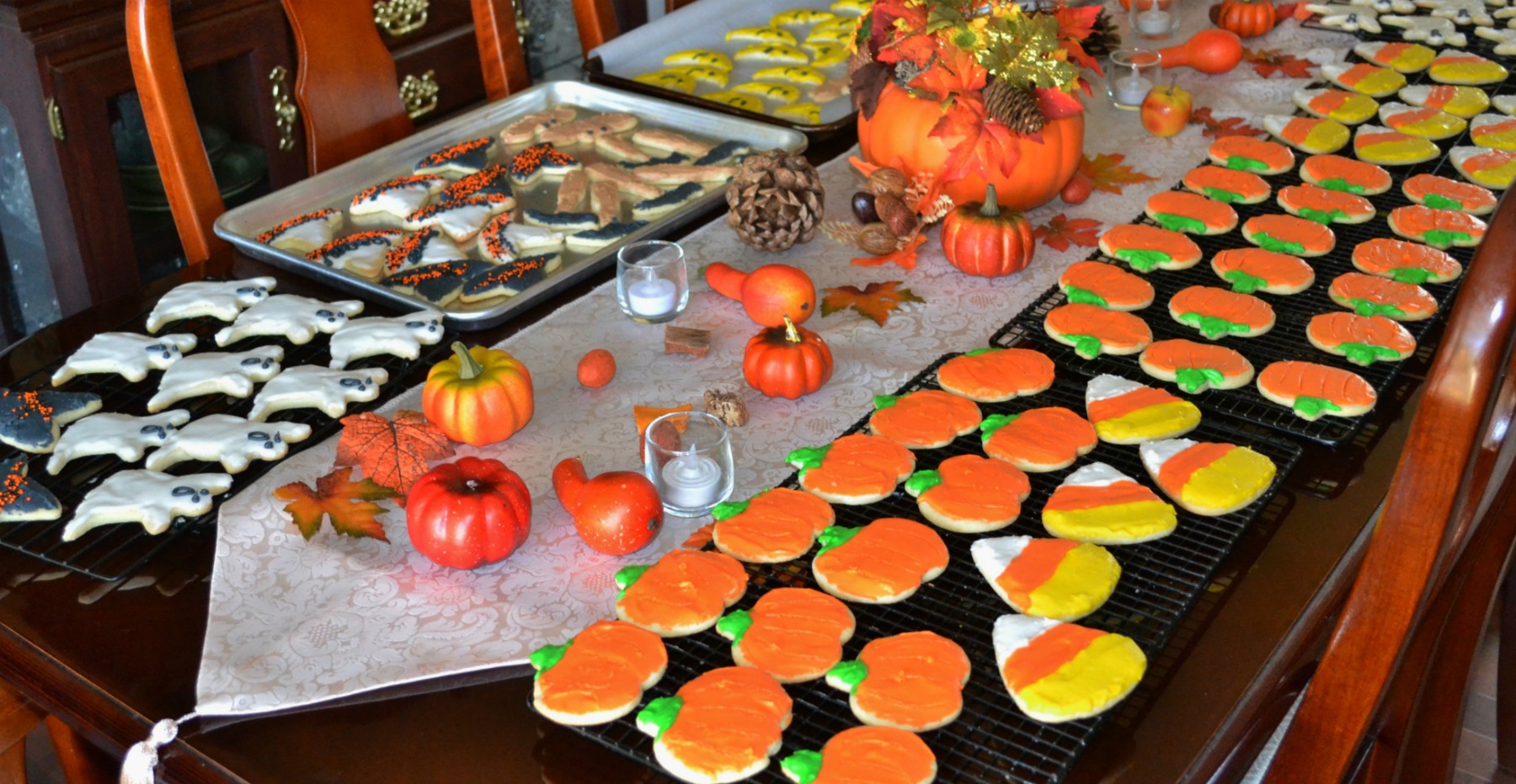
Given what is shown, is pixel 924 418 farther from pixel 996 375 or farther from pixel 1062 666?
pixel 1062 666

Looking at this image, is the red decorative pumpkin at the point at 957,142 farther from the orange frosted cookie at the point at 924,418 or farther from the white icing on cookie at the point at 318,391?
the white icing on cookie at the point at 318,391

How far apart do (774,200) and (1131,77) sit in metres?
0.83

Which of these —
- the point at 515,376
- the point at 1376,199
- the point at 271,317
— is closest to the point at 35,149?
the point at 271,317

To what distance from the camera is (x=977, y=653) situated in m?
1.13

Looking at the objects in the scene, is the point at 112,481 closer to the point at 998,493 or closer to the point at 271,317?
the point at 271,317

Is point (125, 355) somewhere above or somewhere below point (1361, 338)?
above

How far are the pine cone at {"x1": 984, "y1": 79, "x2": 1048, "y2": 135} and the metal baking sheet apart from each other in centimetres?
40

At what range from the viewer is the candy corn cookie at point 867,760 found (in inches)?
39.2

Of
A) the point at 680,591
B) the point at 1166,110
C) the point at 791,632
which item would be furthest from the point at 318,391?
the point at 1166,110

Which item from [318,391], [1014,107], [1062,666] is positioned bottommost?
[1062,666]

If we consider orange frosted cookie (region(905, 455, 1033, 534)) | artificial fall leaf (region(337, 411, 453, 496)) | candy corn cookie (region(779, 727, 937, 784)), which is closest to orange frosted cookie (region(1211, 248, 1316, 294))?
orange frosted cookie (region(905, 455, 1033, 534))

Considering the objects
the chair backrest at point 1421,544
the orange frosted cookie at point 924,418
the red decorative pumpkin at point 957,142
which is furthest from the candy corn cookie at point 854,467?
the red decorative pumpkin at point 957,142

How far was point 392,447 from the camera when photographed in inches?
56.1

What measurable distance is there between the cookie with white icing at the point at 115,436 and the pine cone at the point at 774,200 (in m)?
0.79
